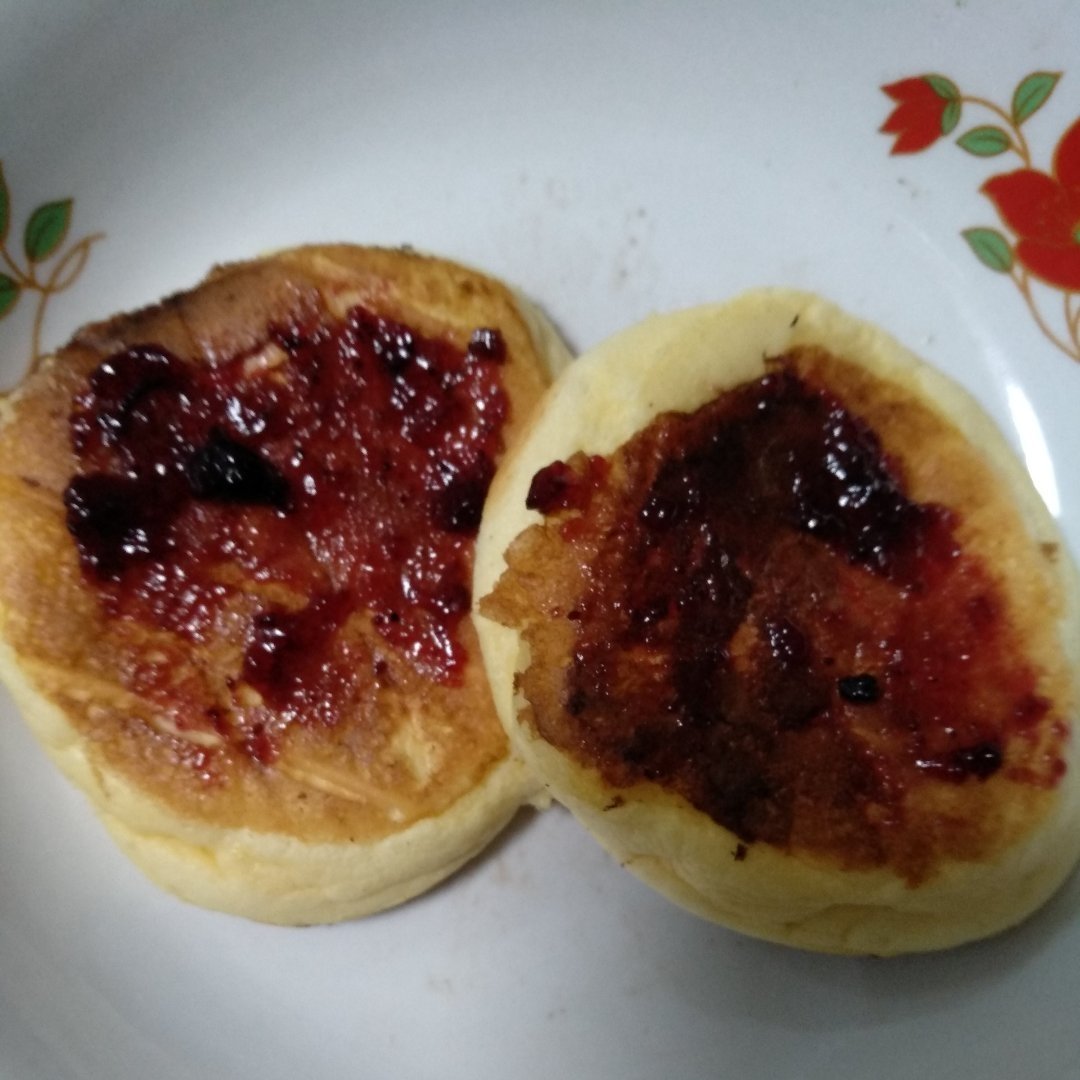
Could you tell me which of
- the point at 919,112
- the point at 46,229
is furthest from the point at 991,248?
the point at 46,229

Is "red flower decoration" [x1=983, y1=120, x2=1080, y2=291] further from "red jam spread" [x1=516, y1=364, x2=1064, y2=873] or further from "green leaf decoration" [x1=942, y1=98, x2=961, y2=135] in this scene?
"red jam spread" [x1=516, y1=364, x2=1064, y2=873]

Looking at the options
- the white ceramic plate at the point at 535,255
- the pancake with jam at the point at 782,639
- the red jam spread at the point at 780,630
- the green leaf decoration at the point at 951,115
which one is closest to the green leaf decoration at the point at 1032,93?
the white ceramic plate at the point at 535,255

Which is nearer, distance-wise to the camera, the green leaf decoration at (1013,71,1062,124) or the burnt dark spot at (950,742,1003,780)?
the burnt dark spot at (950,742,1003,780)

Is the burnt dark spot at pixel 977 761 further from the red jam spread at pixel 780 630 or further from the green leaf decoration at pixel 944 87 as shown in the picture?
the green leaf decoration at pixel 944 87

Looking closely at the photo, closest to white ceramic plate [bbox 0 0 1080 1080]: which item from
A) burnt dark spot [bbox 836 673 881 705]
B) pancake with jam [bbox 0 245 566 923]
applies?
pancake with jam [bbox 0 245 566 923]

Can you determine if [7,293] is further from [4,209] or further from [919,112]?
[919,112]
